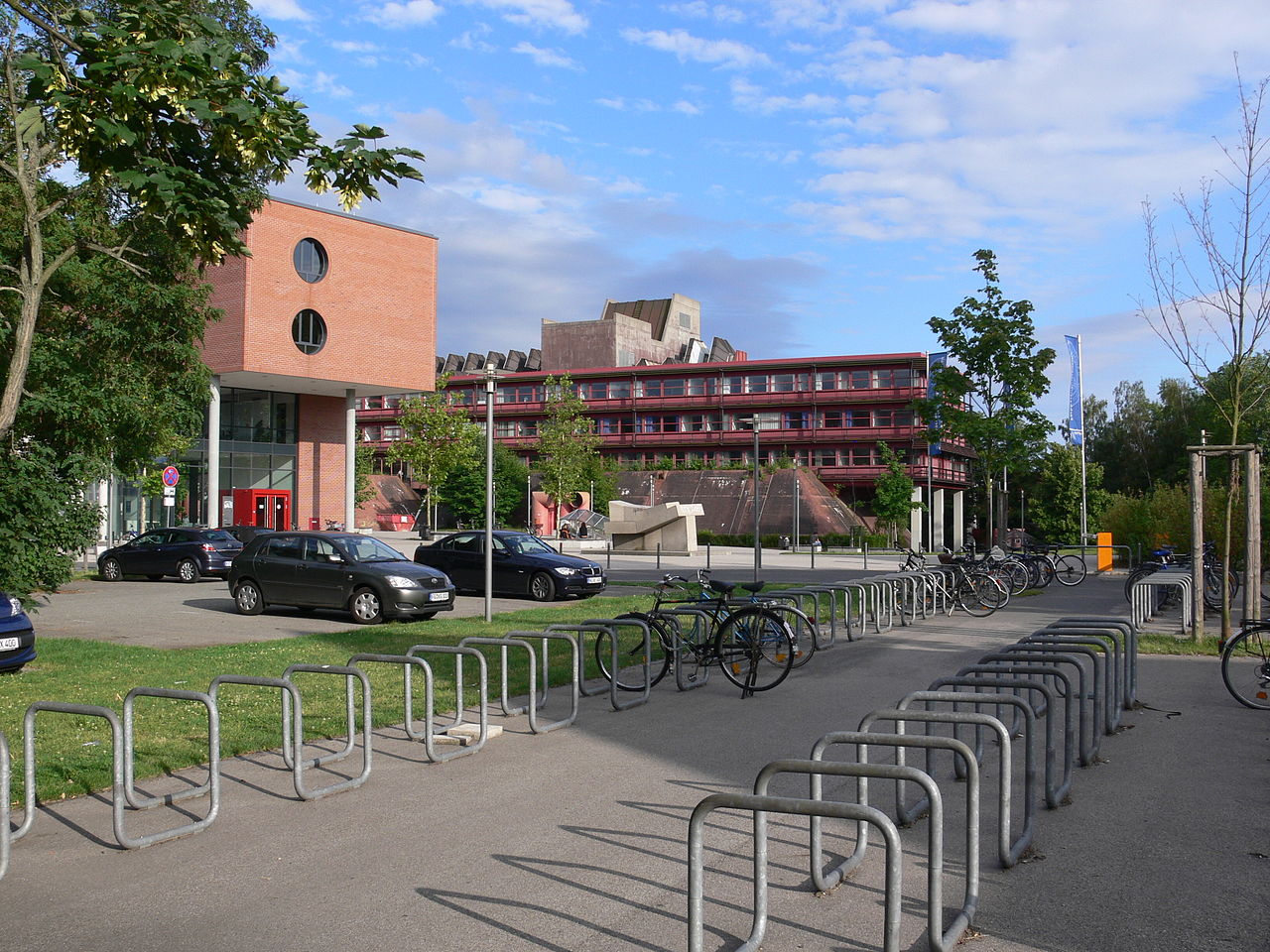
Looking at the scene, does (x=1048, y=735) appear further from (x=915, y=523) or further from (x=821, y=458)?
(x=821, y=458)

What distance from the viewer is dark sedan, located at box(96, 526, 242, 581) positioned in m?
27.2

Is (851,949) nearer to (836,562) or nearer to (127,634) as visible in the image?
(127,634)

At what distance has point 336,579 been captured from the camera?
18141 mm

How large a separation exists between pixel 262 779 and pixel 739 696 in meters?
4.93

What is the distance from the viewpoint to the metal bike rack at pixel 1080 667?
23.7 ft

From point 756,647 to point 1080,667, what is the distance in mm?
4009

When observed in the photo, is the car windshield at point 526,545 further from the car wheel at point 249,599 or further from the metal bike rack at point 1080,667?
the metal bike rack at point 1080,667

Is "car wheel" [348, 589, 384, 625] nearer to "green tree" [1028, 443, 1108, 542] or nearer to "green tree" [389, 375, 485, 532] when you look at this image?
"green tree" [1028, 443, 1108, 542]

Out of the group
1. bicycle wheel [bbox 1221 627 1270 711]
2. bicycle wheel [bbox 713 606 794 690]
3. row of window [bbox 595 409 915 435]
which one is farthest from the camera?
row of window [bbox 595 409 915 435]

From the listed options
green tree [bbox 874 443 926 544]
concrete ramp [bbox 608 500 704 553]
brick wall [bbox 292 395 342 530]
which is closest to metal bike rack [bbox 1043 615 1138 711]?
concrete ramp [bbox 608 500 704 553]

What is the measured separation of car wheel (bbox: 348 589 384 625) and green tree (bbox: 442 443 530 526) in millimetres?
48199

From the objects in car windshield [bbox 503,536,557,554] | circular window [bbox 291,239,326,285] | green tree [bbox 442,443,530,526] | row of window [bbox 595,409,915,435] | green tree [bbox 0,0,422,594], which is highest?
circular window [bbox 291,239,326,285]

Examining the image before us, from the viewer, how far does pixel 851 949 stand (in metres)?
4.31

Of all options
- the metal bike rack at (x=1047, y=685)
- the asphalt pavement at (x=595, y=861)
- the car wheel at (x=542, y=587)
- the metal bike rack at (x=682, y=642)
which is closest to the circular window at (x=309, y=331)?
the car wheel at (x=542, y=587)
